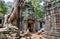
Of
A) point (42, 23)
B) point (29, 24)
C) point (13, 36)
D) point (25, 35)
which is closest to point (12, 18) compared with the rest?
point (25, 35)

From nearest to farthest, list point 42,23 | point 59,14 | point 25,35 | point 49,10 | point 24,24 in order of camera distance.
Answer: point 59,14 < point 49,10 < point 25,35 < point 24,24 < point 42,23

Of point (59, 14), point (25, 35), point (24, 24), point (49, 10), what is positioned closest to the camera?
point (59, 14)

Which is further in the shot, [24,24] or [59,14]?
[24,24]

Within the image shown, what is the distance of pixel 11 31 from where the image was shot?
341 inches

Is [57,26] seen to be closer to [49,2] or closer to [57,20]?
[57,20]

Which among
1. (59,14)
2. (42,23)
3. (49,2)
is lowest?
(42,23)

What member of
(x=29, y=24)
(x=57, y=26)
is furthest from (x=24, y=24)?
(x=57, y=26)

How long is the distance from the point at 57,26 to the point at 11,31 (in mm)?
3324

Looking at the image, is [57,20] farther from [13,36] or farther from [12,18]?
[12,18]

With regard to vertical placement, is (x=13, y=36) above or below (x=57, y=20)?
below

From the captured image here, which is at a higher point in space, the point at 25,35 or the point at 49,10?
the point at 49,10

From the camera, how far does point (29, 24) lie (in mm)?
16703

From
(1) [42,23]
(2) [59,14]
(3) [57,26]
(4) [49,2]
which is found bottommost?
(1) [42,23]

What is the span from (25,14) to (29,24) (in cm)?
169
